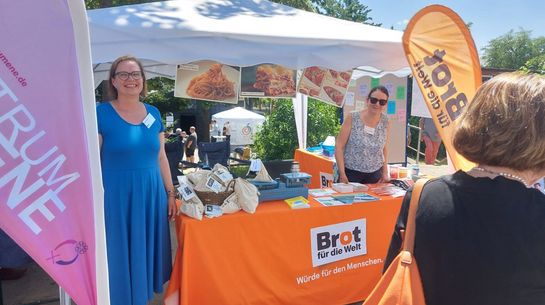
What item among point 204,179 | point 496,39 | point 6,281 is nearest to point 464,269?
point 204,179

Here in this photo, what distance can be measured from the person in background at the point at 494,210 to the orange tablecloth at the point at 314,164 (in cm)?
391

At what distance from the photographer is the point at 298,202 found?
2.66 meters

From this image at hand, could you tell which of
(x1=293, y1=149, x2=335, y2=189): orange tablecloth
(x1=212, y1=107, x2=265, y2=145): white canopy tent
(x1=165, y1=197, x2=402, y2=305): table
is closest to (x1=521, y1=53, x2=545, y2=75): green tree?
(x1=165, y1=197, x2=402, y2=305): table

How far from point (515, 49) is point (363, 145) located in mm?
57431

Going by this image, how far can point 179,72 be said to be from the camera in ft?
11.4

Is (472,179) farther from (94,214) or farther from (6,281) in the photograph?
(6,281)

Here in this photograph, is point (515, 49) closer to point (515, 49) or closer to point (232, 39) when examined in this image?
point (515, 49)

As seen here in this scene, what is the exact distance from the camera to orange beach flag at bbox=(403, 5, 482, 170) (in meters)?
2.82

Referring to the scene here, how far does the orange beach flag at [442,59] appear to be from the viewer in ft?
9.27

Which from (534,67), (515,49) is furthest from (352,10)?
(515,49)

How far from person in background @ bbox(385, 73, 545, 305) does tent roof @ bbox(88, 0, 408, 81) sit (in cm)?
207

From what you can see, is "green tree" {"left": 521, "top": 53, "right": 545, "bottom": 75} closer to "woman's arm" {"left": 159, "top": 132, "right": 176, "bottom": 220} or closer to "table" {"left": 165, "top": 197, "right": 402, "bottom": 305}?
"table" {"left": 165, "top": 197, "right": 402, "bottom": 305}

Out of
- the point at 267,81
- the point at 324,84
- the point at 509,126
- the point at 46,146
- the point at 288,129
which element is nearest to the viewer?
the point at 509,126

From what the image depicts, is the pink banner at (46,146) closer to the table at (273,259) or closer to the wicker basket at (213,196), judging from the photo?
the table at (273,259)
